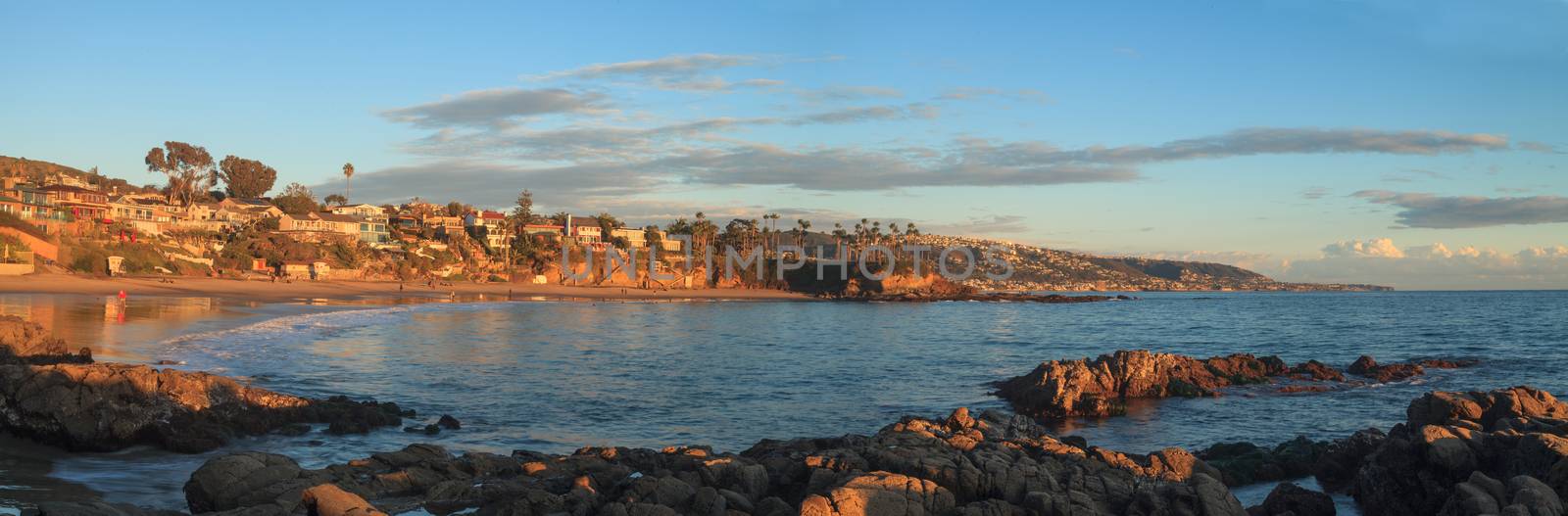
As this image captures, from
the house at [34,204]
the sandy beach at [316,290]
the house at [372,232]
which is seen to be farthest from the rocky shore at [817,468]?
the house at [372,232]

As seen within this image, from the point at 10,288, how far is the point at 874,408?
5625cm

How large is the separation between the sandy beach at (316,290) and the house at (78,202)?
2562cm

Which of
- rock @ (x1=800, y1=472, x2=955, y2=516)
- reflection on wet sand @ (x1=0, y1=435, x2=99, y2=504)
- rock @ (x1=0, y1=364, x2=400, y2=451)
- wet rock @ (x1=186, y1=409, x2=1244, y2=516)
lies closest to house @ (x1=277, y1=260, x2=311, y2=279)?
rock @ (x1=0, y1=364, x2=400, y2=451)

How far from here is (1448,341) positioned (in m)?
49.6

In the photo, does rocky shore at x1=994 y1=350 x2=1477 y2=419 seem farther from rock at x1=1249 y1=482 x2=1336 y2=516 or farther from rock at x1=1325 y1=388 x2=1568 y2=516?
rock at x1=1249 y1=482 x2=1336 y2=516

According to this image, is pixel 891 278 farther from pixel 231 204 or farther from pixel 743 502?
pixel 743 502

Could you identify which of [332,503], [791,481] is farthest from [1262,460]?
[332,503]

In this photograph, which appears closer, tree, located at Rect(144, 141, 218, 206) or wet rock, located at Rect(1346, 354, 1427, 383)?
wet rock, located at Rect(1346, 354, 1427, 383)

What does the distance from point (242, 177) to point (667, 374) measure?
142 m

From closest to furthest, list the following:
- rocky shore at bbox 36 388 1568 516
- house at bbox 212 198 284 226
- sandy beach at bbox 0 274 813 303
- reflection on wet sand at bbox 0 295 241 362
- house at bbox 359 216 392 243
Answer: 1. rocky shore at bbox 36 388 1568 516
2. reflection on wet sand at bbox 0 295 241 362
3. sandy beach at bbox 0 274 813 303
4. house at bbox 212 198 284 226
5. house at bbox 359 216 392 243

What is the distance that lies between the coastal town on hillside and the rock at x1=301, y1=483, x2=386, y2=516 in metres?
71.6

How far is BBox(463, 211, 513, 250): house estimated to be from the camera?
132 meters

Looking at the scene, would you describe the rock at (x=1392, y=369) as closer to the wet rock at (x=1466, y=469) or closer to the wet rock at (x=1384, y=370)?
the wet rock at (x=1384, y=370)

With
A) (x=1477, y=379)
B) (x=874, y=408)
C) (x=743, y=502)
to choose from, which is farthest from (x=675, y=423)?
(x=1477, y=379)
